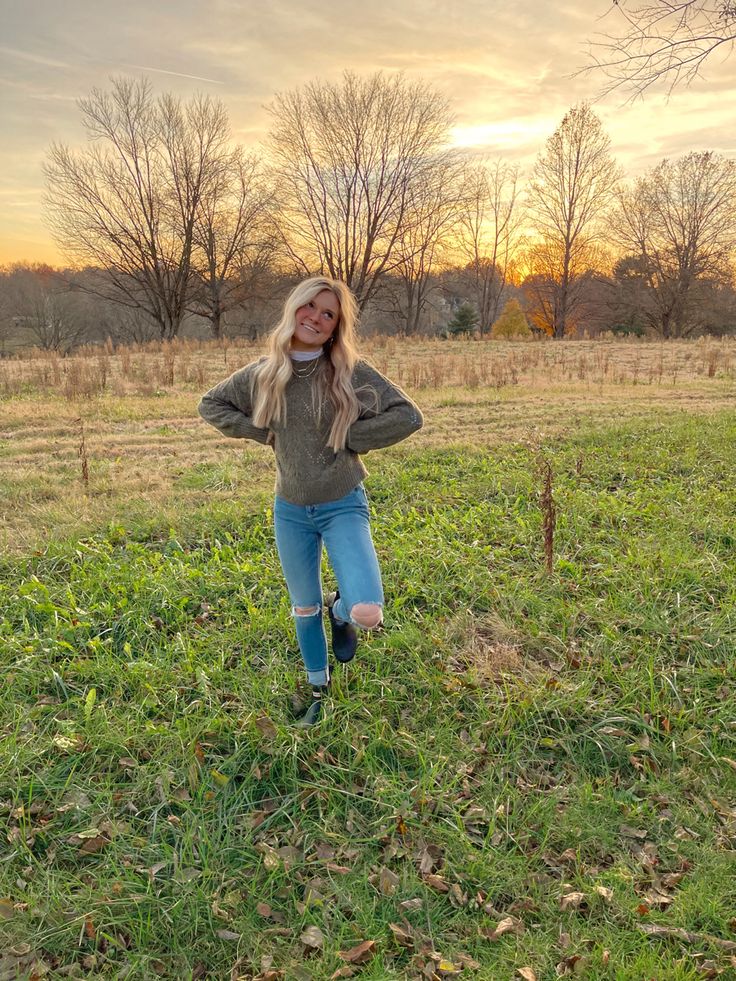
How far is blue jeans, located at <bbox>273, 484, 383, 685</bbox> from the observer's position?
2.79 m

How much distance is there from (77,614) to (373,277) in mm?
33656

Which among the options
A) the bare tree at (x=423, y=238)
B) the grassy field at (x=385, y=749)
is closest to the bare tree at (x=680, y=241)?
the bare tree at (x=423, y=238)

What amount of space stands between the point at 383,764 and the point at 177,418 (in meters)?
8.39

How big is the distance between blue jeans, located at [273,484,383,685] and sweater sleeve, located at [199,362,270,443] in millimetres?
391

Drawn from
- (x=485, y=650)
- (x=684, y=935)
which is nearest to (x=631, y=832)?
(x=684, y=935)

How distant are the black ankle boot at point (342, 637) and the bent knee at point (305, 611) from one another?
19cm

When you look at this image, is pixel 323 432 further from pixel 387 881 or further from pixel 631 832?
pixel 631 832

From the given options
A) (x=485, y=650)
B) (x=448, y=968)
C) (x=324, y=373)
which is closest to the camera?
(x=448, y=968)

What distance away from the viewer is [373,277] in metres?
34.9

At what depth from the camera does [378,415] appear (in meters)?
2.93

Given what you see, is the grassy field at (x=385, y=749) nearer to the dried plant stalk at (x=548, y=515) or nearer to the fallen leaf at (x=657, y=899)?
the fallen leaf at (x=657, y=899)

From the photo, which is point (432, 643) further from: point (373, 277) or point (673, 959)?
point (373, 277)

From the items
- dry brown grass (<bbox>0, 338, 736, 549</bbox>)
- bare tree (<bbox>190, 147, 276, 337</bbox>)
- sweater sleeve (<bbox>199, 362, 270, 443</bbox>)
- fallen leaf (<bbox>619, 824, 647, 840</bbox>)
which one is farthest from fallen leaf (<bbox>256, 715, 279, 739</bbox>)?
bare tree (<bbox>190, 147, 276, 337</bbox>)

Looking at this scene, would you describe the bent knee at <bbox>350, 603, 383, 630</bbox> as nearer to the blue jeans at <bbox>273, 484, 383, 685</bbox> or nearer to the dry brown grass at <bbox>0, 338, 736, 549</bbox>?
the blue jeans at <bbox>273, 484, 383, 685</bbox>
